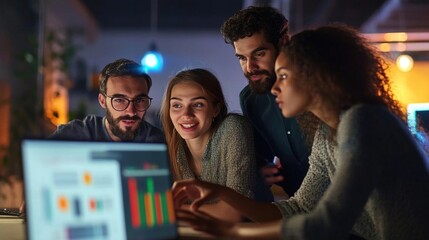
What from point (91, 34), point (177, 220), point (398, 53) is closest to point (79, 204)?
point (177, 220)

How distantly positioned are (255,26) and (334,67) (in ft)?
3.12

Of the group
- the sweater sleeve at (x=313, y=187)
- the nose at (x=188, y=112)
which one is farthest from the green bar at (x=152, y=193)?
the nose at (x=188, y=112)

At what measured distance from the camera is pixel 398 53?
7.53 metres

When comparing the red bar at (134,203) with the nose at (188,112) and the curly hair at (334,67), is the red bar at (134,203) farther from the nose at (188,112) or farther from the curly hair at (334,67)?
the nose at (188,112)

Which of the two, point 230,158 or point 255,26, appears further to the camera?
point 255,26

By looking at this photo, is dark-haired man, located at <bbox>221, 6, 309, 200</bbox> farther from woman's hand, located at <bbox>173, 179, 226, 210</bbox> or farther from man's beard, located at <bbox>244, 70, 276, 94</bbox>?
woman's hand, located at <bbox>173, 179, 226, 210</bbox>

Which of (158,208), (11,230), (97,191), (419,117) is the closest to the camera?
(97,191)

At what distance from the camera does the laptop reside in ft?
4.17

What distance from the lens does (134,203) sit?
1.41 meters

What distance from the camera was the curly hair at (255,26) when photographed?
2.47m

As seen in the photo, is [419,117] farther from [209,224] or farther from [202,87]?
[209,224]

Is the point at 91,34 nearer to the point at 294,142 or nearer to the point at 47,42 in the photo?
the point at 47,42

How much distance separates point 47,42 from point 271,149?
4.89m

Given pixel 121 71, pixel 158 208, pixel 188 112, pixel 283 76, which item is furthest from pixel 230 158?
pixel 158 208
